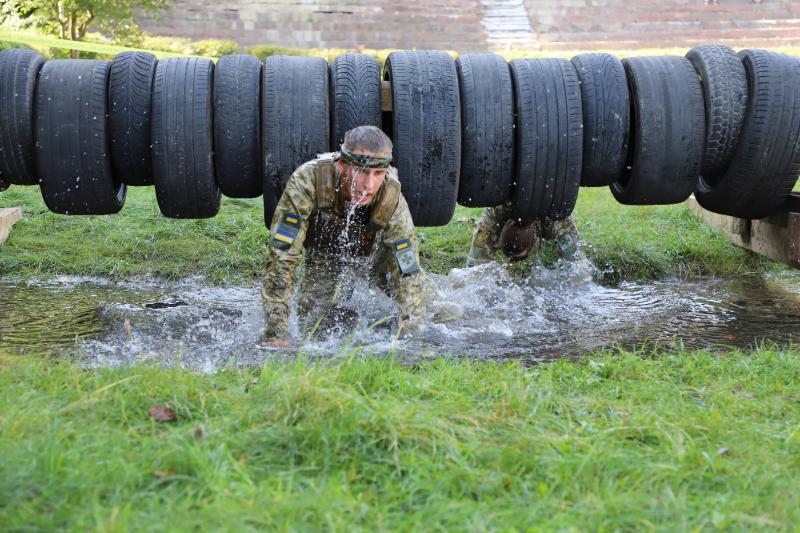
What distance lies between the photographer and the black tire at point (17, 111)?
20.0ft

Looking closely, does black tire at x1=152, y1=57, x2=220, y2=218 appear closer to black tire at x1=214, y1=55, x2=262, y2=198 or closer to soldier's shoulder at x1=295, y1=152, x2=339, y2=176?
black tire at x1=214, y1=55, x2=262, y2=198

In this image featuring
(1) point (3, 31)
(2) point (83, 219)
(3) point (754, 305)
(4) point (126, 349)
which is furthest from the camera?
(1) point (3, 31)

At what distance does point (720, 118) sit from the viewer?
636cm

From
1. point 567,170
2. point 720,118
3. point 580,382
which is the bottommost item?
point 580,382

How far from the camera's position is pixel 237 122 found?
6.15 m

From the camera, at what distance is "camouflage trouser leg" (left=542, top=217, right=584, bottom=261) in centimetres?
762

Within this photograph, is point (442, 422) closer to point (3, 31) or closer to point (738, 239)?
point (738, 239)

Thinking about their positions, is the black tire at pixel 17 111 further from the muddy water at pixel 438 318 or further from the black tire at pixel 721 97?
the black tire at pixel 721 97

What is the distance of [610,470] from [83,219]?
6.60 metres

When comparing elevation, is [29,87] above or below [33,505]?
above

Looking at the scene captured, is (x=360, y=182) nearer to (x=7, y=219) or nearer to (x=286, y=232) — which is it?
(x=286, y=232)

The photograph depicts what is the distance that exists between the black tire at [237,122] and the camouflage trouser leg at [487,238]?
2.22 metres

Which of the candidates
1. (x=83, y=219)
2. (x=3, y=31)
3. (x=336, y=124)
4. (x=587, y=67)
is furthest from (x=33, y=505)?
(x=3, y=31)

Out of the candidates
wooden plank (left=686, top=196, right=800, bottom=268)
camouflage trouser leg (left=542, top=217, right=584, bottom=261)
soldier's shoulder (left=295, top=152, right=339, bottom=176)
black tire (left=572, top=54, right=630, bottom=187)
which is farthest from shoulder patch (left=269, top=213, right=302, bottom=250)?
wooden plank (left=686, top=196, right=800, bottom=268)
